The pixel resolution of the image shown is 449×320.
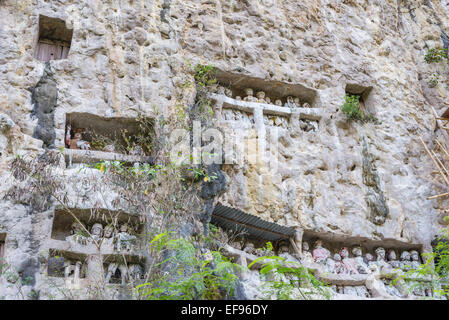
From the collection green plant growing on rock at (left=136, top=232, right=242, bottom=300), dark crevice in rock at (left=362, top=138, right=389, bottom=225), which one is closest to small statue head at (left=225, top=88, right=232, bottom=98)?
dark crevice in rock at (left=362, top=138, right=389, bottom=225)

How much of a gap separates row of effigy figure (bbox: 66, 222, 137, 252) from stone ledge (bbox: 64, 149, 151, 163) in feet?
4.08

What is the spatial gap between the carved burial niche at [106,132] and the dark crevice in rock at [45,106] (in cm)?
37

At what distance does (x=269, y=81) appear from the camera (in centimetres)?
1185

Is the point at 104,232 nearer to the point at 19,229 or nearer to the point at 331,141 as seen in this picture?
the point at 19,229

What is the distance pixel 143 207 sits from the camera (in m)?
7.98

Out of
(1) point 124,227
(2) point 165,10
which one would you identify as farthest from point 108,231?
(2) point 165,10

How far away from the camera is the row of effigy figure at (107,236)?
823cm

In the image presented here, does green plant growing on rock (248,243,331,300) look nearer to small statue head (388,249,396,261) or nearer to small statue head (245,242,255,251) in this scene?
small statue head (245,242,255,251)

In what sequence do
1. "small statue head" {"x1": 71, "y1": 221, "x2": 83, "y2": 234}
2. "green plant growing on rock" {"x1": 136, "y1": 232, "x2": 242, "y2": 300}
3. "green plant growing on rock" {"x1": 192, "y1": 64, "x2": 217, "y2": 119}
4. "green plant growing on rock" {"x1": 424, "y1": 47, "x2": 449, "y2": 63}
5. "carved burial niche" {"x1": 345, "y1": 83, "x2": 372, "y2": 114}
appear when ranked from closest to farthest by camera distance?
"green plant growing on rock" {"x1": 136, "y1": 232, "x2": 242, "y2": 300} → "small statue head" {"x1": 71, "y1": 221, "x2": 83, "y2": 234} → "green plant growing on rock" {"x1": 192, "y1": 64, "x2": 217, "y2": 119} → "carved burial niche" {"x1": 345, "y1": 83, "x2": 372, "y2": 114} → "green plant growing on rock" {"x1": 424, "y1": 47, "x2": 449, "y2": 63}

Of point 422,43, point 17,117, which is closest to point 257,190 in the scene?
point 17,117

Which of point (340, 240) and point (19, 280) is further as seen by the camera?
point (340, 240)

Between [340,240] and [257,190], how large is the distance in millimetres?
2116

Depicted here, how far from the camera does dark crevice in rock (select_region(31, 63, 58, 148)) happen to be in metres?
9.14

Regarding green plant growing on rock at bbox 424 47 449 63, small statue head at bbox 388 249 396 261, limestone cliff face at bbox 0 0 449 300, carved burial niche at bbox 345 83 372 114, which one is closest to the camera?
limestone cliff face at bbox 0 0 449 300
